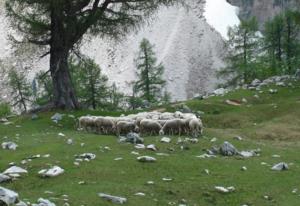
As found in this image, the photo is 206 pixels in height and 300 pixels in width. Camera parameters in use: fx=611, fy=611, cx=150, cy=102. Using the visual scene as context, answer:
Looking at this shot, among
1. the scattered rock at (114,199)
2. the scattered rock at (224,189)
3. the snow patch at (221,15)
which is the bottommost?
the scattered rock at (224,189)

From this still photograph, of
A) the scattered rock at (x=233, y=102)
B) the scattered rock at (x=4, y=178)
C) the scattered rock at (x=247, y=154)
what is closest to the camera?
the scattered rock at (x=4, y=178)

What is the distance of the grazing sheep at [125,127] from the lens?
Result: 2848 centimetres

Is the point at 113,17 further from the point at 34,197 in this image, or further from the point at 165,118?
the point at 34,197

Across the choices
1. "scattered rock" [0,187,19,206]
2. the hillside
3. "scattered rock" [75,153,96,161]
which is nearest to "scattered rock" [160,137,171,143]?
"scattered rock" [75,153,96,161]

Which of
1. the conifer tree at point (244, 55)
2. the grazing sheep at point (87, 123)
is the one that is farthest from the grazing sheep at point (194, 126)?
the conifer tree at point (244, 55)

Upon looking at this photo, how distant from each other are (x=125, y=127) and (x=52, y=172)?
10477 mm

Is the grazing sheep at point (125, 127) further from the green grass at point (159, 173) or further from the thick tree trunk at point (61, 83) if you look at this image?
the thick tree trunk at point (61, 83)

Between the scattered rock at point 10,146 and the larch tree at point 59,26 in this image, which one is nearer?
the scattered rock at point 10,146

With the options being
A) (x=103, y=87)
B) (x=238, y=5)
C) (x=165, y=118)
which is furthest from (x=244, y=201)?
(x=238, y=5)

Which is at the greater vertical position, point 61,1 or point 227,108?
point 61,1

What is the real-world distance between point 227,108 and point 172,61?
83.0 meters

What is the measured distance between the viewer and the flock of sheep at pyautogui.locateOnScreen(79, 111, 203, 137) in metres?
27.9

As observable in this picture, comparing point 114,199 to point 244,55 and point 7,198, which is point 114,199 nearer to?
point 7,198

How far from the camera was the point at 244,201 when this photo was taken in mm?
17297
